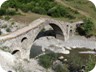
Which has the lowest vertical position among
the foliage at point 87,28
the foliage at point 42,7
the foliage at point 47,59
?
the foliage at point 47,59

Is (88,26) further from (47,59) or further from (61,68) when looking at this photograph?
(61,68)

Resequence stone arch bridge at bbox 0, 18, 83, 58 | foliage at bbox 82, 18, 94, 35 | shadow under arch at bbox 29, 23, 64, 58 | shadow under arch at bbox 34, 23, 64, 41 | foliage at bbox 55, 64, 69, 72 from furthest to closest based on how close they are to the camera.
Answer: foliage at bbox 82, 18, 94, 35, shadow under arch at bbox 34, 23, 64, 41, shadow under arch at bbox 29, 23, 64, 58, foliage at bbox 55, 64, 69, 72, stone arch bridge at bbox 0, 18, 83, 58

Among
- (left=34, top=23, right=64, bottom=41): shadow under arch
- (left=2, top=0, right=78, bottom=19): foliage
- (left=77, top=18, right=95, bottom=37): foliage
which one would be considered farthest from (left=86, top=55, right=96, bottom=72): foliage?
(left=2, top=0, right=78, bottom=19): foliage

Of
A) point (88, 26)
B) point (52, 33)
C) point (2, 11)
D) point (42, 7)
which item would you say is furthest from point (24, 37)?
point (42, 7)

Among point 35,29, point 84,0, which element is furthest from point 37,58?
point 84,0

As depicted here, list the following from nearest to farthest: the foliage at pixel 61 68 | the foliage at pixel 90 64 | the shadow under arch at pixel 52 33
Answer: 1. the foliage at pixel 90 64
2. the foliage at pixel 61 68
3. the shadow under arch at pixel 52 33

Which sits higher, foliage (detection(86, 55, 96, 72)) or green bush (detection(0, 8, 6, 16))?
green bush (detection(0, 8, 6, 16))

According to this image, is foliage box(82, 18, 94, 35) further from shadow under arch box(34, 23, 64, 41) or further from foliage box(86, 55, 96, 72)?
foliage box(86, 55, 96, 72)

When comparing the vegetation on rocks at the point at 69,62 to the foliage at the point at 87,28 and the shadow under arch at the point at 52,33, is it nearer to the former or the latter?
the shadow under arch at the point at 52,33

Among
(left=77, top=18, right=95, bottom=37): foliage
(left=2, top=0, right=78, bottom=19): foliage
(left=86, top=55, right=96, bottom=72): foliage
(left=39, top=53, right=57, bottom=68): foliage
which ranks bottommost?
(left=86, top=55, right=96, bottom=72): foliage

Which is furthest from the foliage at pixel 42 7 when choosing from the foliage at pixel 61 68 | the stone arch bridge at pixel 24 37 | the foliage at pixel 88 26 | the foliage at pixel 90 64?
the foliage at pixel 61 68

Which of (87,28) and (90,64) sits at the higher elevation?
(87,28)
